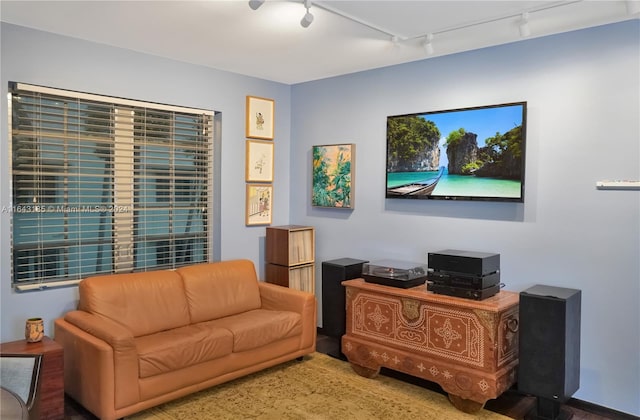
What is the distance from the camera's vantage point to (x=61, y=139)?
12.0ft

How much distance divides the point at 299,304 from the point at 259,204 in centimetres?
124

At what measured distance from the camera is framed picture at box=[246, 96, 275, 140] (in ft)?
15.6

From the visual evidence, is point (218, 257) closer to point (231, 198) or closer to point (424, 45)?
point (231, 198)

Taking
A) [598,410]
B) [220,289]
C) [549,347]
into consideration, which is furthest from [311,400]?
[598,410]

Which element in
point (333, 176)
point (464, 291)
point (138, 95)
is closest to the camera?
point (464, 291)

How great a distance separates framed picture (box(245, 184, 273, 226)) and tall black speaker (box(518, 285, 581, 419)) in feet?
8.57

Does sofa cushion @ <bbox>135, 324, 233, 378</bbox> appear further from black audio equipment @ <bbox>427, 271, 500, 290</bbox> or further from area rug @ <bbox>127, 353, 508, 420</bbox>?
black audio equipment @ <bbox>427, 271, 500, 290</bbox>

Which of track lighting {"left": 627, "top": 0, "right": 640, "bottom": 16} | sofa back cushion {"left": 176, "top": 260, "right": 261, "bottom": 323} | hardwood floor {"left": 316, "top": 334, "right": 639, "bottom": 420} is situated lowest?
hardwood floor {"left": 316, "top": 334, "right": 639, "bottom": 420}

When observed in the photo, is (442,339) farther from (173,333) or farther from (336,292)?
(173,333)

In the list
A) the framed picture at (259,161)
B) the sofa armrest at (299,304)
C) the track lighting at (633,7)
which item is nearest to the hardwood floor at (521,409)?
the sofa armrest at (299,304)

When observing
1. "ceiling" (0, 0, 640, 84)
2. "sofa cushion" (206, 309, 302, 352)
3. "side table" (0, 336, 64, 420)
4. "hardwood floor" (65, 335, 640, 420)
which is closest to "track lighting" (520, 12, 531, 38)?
"ceiling" (0, 0, 640, 84)

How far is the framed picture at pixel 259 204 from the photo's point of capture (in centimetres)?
479

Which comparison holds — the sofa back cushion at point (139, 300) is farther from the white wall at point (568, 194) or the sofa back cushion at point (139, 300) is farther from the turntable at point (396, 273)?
the white wall at point (568, 194)

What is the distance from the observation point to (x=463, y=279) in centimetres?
337
